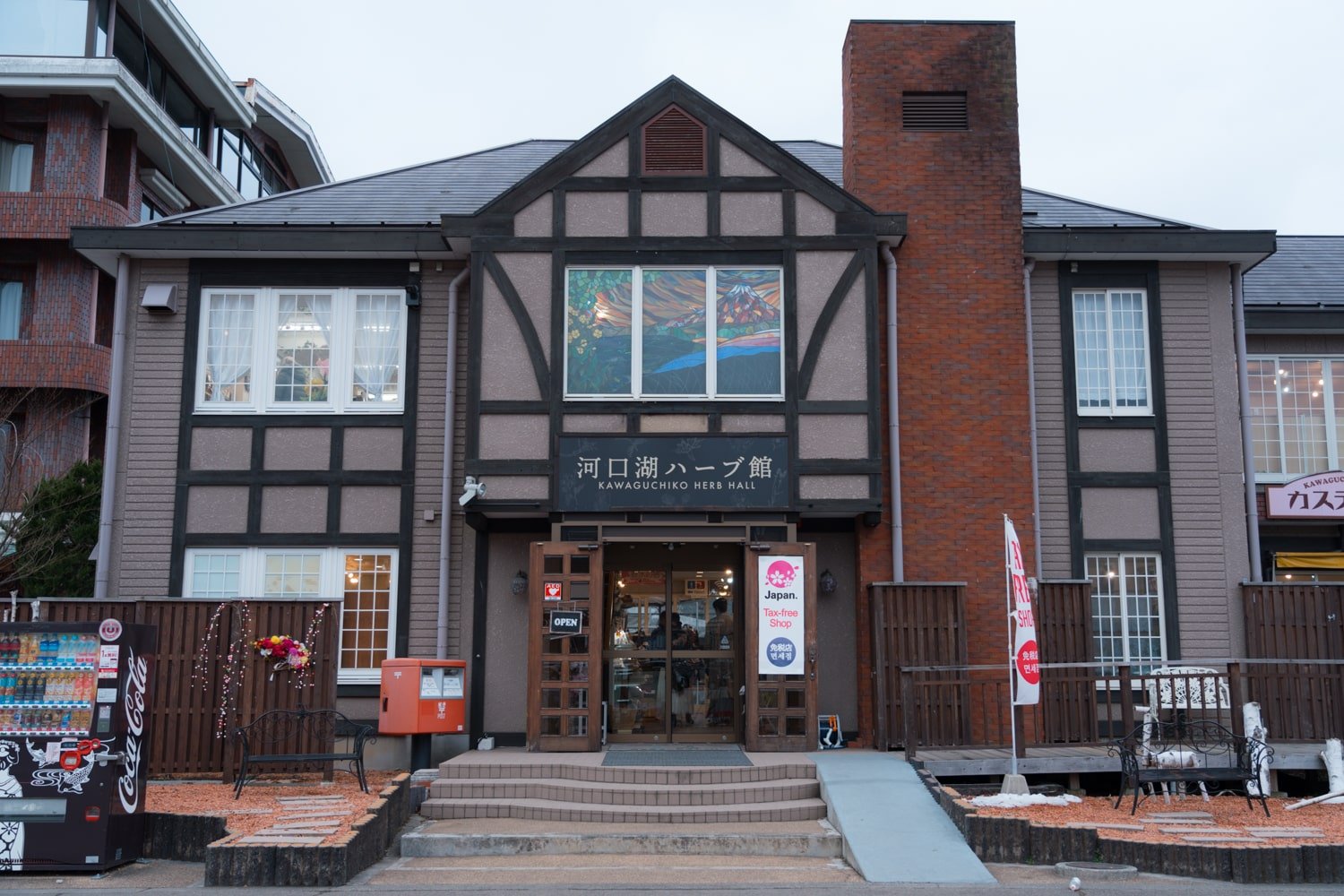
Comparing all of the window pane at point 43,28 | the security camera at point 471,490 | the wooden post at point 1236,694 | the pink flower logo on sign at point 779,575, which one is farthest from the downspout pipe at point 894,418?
the window pane at point 43,28

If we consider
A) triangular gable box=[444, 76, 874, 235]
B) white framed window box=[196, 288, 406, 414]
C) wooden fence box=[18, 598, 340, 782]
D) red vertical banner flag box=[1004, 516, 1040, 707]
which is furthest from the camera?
white framed window box=[196, 288, 406, 414]

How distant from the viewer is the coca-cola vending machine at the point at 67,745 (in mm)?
9875

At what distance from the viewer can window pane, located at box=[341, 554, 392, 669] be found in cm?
1497

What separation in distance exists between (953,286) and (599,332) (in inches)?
178

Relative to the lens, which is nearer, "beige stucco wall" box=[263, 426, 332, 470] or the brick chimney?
the brick chimney

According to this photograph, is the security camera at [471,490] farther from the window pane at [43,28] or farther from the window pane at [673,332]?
the window pane at [43,28]

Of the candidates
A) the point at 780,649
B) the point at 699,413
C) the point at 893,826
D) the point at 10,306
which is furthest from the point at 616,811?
the point at 10,306

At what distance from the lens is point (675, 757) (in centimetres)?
1301

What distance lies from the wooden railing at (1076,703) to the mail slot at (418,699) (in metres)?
5.16

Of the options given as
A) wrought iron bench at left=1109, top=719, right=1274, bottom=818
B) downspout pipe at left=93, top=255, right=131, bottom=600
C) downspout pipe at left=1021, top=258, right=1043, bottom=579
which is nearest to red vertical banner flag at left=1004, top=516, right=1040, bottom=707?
wrought iron bench at left=1109, top=719, right=1274, bottom=818

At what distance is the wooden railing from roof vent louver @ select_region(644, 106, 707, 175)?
6721 millimetres

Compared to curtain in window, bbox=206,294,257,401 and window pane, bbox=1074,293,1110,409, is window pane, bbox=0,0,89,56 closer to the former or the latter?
curtain in window, bbox=206,294,257,401

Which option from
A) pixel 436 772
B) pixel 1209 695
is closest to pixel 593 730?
pixel 436 772

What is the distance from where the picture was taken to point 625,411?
1421 centimetres
